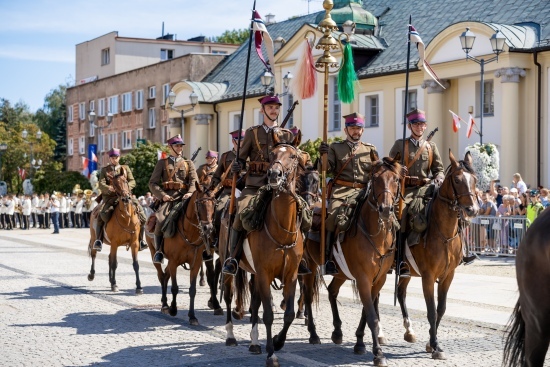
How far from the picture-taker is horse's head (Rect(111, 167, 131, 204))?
1766 centimetres

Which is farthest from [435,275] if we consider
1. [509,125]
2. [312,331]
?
[509,125]

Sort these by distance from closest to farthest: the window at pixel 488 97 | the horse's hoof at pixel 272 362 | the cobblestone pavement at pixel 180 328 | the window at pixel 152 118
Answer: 1. the horse's hoof at pixel 272 362
2. the cobblestone pavement at pixel 180 328
3. the window at pixel 488 97
4. the window at pixel 152 118

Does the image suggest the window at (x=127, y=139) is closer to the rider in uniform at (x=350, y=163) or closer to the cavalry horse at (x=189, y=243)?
the cavalry horse at (x=189, y=243)

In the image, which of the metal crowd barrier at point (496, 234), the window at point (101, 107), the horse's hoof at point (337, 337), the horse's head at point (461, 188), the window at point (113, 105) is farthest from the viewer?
the window at point (101, 107)

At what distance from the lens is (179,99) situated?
5659 centimetres

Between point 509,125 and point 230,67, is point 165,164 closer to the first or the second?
point 509,125

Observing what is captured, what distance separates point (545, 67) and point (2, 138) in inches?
2443

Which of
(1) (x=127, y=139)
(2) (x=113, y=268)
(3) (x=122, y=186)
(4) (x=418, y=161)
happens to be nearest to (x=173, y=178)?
(3) (x=122, y=186)

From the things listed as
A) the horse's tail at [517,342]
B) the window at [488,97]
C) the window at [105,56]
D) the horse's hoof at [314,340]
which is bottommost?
the horse's hoof at [314,340]

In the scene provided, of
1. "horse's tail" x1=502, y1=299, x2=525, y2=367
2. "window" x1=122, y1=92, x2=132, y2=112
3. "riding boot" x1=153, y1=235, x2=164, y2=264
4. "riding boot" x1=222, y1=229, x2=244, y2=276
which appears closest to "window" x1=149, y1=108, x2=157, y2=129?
"window" x1=122, y1=92, x2=132, y2=112

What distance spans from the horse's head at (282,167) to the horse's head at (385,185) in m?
0.95

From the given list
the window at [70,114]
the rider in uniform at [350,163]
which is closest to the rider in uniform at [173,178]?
the rider in uniform at [350,163]

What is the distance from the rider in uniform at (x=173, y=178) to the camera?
50.8ft

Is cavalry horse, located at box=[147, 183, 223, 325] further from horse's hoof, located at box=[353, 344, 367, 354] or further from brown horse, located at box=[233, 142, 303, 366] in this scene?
horse's hoof, located at box=[353, 344, 367, 354]
